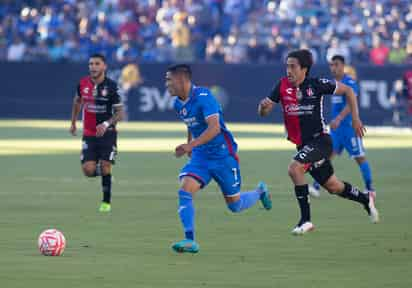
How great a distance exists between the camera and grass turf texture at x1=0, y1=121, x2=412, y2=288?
1048cm

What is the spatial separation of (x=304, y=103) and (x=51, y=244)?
3786mm

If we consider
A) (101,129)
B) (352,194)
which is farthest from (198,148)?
(101,129)

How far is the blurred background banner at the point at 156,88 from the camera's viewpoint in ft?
133

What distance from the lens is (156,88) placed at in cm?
4347

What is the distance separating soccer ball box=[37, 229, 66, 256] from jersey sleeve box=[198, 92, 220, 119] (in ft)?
6.23

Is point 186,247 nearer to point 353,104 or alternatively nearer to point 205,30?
point 353,104

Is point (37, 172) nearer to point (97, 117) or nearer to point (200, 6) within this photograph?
point (97, 117)

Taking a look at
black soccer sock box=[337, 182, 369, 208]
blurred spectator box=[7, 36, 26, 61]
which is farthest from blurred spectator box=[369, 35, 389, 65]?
black soccer sock box=[337, 182, 369, 208]

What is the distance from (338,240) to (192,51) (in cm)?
3057

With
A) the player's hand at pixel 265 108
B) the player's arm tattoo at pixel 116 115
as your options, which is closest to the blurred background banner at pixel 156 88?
the player's arm tattoo at pixel 116 115

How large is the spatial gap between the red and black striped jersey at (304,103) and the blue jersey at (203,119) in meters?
1.40

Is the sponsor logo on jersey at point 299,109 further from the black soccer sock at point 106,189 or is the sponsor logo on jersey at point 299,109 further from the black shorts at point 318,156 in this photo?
the black soccer sock at point 106,189

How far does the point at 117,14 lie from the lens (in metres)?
46.3

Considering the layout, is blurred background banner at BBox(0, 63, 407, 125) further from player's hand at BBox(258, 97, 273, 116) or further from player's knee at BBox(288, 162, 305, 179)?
player's hand at BBox(258, 97, 273, 116)
